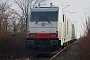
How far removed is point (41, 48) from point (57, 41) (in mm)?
1392

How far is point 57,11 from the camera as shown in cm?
1802

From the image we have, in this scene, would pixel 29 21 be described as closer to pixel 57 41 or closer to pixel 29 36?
pixel 29 36

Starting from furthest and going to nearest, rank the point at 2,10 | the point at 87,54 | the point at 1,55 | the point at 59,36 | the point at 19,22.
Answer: the point at 19,22
the point at 2,10
the point at 59,36
the point at 1,55
the point at 87,54

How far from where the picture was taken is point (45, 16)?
18.1 metres

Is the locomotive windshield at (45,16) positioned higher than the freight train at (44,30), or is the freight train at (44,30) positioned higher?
the locomotive windshield at (45,16)

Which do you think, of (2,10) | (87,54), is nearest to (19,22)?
(2,10)

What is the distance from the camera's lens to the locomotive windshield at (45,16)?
58.5ft

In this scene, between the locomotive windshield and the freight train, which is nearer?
the freight train

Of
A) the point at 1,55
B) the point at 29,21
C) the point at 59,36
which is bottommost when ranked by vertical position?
the point at 1,55

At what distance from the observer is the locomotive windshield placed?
1784 centimetres

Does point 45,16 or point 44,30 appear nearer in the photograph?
point 44,30

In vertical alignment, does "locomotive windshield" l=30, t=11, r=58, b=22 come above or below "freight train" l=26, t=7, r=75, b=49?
above

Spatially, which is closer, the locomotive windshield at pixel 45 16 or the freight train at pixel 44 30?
the freight train at pixel 44 30

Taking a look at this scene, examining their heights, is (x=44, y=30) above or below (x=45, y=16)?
below
